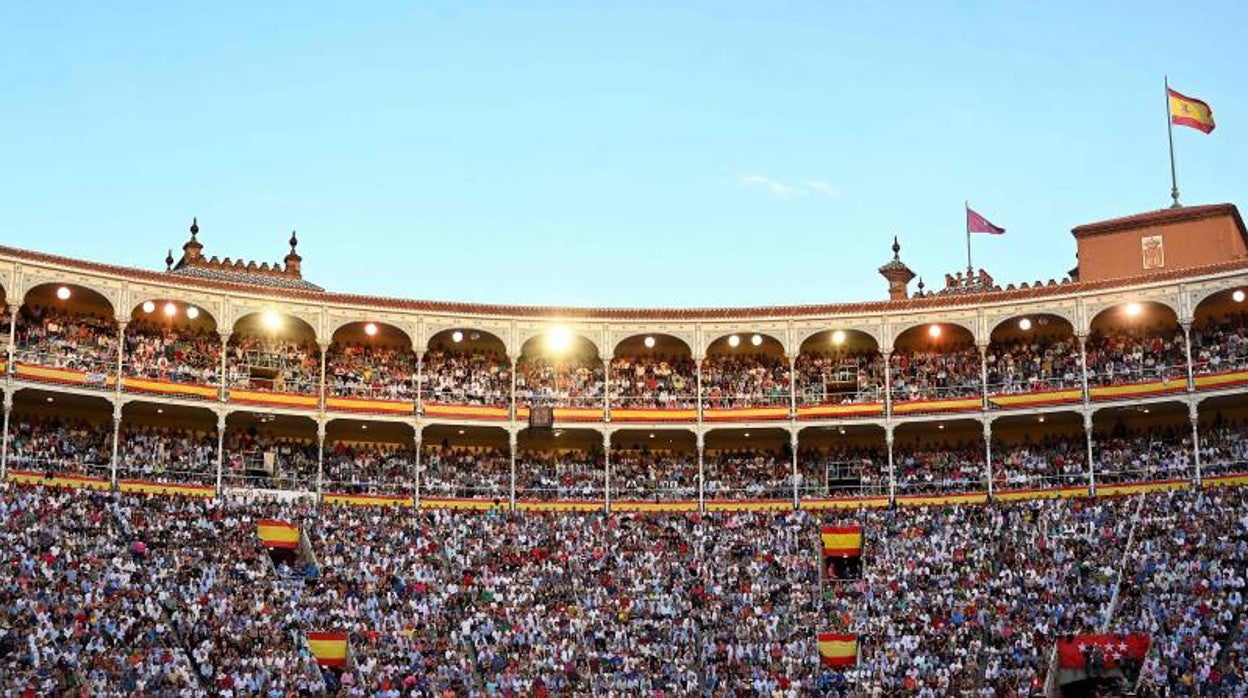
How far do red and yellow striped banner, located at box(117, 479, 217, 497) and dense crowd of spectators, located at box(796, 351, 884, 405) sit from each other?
25804 mm

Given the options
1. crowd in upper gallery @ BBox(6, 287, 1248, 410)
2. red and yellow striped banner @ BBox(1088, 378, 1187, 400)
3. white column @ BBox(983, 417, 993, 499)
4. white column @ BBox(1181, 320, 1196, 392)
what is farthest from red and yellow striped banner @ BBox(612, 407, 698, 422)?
white column @ BBox(1181, 320, 1196, 392)

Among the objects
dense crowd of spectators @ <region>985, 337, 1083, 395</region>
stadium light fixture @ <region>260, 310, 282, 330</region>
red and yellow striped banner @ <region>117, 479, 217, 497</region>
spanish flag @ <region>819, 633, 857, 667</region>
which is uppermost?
stadium light fixture @ <region>260, 310, 282, 330</region>

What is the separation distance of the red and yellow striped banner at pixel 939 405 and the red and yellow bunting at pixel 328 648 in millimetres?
26980

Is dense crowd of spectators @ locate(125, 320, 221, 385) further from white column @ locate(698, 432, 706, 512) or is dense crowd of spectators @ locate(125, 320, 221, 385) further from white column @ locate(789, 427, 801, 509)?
white column @ locate(789, 427, 801, 509)

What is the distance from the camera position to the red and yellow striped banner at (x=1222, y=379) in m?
60.6

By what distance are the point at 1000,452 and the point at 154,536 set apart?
115 ft

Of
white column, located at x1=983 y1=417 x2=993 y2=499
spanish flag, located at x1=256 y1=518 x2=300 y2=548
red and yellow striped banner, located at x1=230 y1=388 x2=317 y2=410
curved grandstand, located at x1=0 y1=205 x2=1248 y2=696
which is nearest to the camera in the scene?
curved grandstand, located at x1=0 y1=205 x2=1248 y2=696

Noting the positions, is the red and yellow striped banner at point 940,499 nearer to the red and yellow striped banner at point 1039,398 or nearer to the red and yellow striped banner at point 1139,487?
the red and yellow striped banner at point 1039,398

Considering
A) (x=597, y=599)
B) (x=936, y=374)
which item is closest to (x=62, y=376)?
(x=597, y=599)

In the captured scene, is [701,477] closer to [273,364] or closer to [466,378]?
[466,378]

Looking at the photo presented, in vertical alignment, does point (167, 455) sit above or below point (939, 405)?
below

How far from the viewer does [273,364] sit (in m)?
66.8

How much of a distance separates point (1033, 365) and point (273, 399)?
106 feet

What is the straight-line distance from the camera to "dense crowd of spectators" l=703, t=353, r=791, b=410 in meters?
69.6
